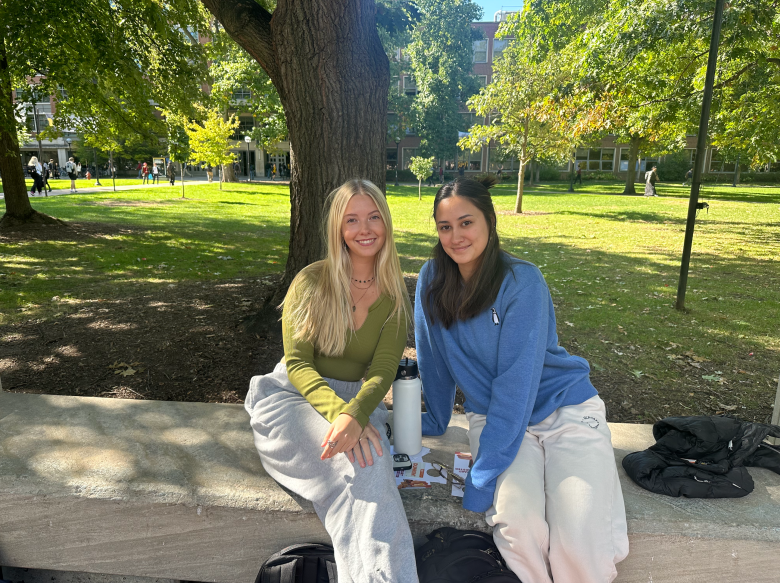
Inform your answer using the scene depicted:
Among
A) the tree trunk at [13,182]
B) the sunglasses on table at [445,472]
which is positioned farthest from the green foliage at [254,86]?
the sunglasses on table at [445,472]

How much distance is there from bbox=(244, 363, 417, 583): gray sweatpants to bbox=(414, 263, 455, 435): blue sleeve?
0.33 metres

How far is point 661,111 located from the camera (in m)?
11.1

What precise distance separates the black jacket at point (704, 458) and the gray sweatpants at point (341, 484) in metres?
1.23

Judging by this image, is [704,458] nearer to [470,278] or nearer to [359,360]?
[470,278]

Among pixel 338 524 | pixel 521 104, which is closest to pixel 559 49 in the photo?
pixel 521 104

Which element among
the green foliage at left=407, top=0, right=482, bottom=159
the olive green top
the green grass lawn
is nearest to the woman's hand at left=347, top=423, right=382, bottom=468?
the olive green top

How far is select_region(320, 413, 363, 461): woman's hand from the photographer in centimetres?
220

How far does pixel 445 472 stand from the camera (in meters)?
2.62

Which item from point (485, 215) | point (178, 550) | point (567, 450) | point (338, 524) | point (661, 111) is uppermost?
point (661, 111)

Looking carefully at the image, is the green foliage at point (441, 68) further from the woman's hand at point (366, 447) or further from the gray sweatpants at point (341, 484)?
the woman's hand at point (366, 447)

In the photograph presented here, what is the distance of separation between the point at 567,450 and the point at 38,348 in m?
5.10

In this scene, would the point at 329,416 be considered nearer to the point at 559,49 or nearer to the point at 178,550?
the point at 178,550

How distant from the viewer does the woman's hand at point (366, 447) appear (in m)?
2.22

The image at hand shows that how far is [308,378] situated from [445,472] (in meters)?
0.82
